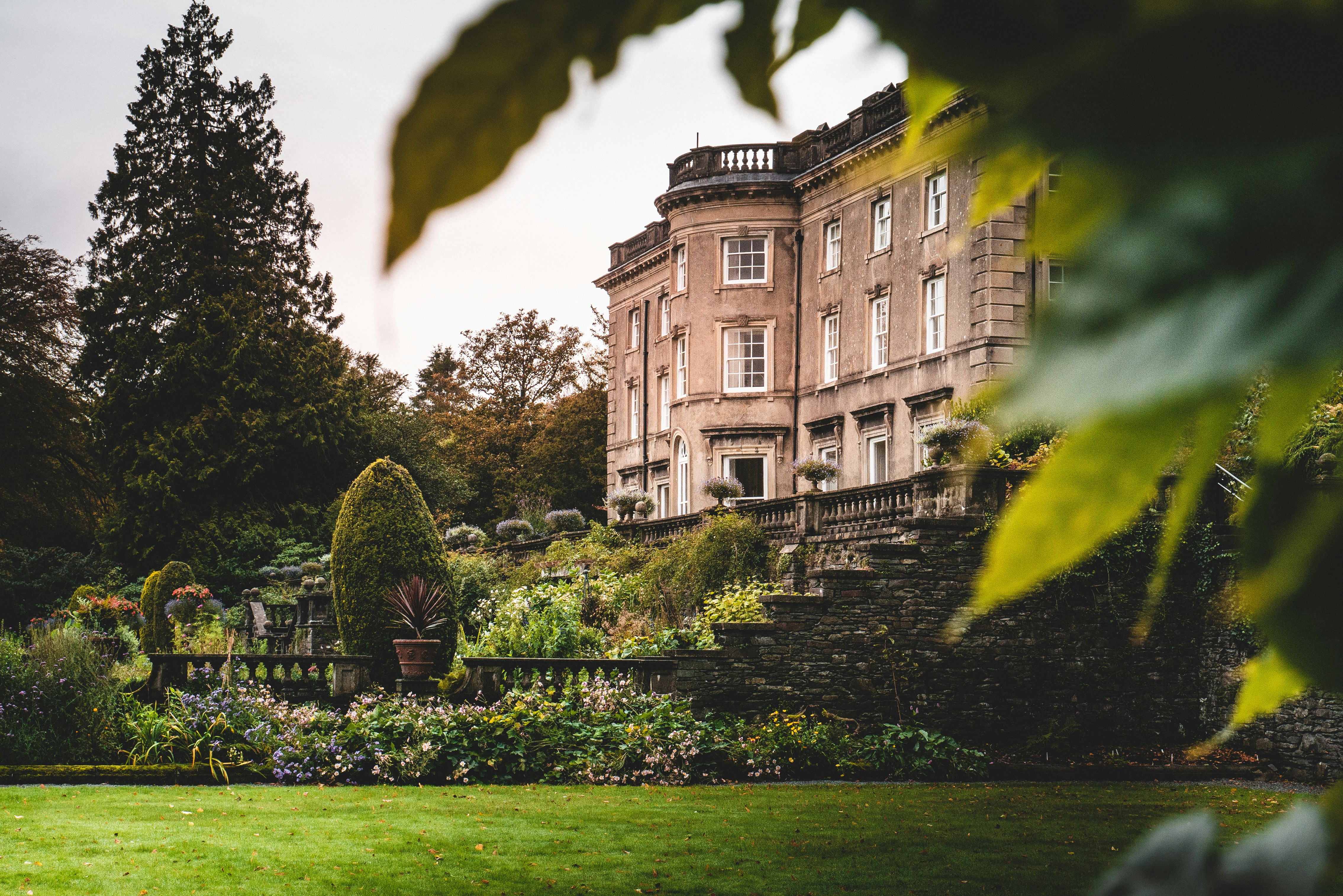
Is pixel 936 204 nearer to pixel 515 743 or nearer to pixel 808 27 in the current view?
pixel 515 743

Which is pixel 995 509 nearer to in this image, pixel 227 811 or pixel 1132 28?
pixel 227 811

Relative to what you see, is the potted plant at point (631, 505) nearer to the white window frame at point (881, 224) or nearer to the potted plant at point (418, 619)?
the white window frame at point (881, 224)

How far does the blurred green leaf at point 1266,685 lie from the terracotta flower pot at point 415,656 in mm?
13422

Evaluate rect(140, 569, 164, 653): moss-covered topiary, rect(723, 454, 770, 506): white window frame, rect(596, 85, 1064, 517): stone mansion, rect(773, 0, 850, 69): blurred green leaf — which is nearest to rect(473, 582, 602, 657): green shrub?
rect(140, 569, 164, 653): moss-covered topiary

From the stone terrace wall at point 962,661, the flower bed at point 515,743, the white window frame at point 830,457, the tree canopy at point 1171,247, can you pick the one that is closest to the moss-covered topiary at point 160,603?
the flower bed at point 515,743

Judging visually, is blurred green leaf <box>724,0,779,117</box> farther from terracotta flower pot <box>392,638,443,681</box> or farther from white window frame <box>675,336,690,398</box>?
white window frame <box>675,336,690,398</box>

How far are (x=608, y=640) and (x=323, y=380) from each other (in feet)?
72.4

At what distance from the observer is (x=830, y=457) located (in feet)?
90.4

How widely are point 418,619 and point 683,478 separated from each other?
1649 centimetres

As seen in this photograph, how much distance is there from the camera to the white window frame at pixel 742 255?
29141 millimetres

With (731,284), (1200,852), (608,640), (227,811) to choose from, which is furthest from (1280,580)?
(731,284)

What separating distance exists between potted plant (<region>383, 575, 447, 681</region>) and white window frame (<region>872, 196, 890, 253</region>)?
15165 mm

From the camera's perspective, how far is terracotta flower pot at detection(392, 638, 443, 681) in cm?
1330

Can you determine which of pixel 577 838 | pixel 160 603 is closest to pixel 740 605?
pixel 577 838
